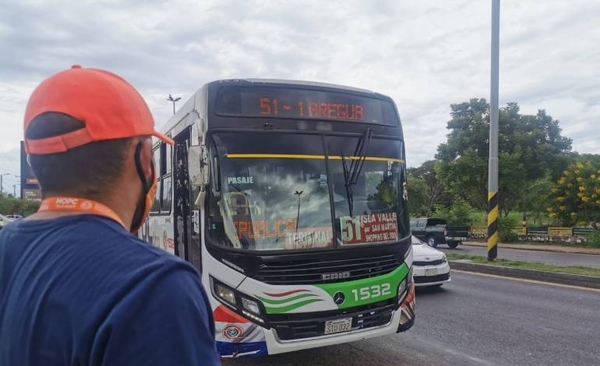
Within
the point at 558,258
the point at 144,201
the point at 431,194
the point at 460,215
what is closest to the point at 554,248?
the point at 558,258

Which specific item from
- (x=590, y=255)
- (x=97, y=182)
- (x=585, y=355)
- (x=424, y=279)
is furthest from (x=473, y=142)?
(x=97, y=182)

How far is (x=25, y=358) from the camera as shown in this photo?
1122 mm

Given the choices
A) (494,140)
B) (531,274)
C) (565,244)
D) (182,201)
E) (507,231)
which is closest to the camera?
(182,201)

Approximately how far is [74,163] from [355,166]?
4.26 m

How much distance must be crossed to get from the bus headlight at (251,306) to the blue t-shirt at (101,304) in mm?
3484

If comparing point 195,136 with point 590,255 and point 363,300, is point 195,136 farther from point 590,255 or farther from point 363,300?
point 590,255

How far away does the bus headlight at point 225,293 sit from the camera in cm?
466

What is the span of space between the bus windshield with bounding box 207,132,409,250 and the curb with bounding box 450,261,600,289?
7.59 meters

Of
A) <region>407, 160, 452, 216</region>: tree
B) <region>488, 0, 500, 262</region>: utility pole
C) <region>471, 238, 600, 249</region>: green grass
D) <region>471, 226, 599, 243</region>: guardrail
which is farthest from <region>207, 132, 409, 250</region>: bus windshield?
<region>407, 160, 452, 216</region>: tree

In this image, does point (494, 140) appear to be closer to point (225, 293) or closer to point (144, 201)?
point (225, 293)

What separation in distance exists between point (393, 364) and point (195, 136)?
3339mm

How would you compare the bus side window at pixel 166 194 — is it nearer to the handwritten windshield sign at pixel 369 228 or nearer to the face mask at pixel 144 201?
the handwritten windshield sign at pixel 369 228

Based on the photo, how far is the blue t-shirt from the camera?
1039mm

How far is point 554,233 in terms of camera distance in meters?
26.5
